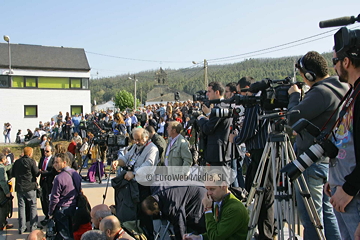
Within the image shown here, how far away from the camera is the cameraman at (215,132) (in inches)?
195

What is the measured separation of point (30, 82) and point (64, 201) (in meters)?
30.8

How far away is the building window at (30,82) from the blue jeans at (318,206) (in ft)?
110

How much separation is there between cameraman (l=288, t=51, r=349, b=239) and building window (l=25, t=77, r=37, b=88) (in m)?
33.3

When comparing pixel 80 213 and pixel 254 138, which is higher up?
pixel 254 138

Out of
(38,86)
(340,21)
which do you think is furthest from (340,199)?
(38,86)

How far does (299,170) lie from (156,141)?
15.6 feet

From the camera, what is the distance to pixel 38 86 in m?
32.6

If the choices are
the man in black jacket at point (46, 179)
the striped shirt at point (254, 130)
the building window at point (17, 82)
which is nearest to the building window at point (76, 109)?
the building window at point (17, 82)

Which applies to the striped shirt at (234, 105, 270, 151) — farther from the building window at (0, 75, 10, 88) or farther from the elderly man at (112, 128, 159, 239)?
the building window at (0, 75, 10, 88)

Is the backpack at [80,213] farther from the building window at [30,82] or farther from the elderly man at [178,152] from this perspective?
the building window at [30,82]

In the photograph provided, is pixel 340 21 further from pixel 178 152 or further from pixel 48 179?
pixel 48 179

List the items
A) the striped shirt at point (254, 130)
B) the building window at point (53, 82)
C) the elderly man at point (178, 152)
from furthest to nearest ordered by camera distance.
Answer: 1. the building window at point (53, 82)
2. the elderly man at point (178, 152)
3. the striped shirt at point (254, 130)

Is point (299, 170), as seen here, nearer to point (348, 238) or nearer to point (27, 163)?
point (348, 238)

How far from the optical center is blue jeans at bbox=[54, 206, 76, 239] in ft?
16.4
